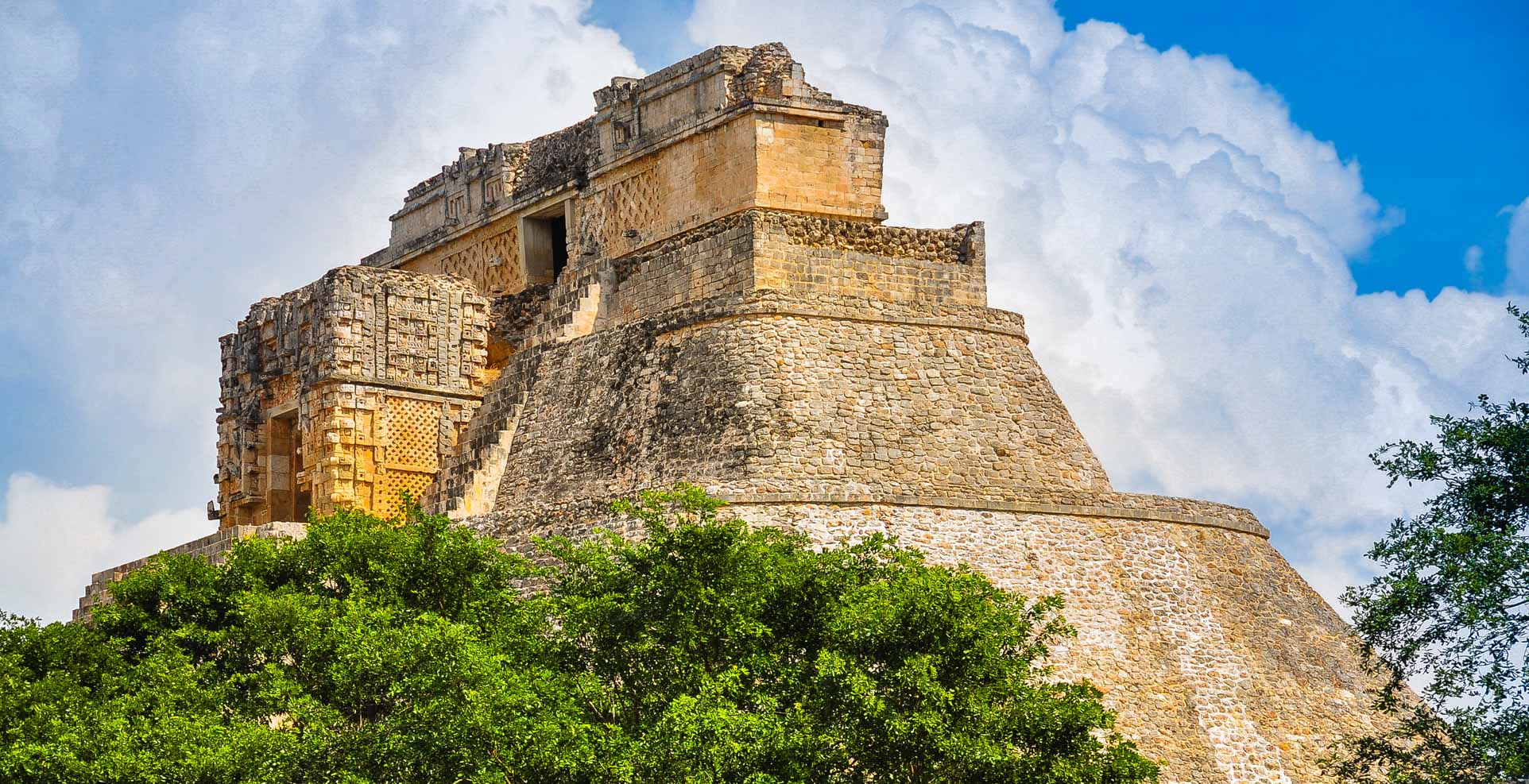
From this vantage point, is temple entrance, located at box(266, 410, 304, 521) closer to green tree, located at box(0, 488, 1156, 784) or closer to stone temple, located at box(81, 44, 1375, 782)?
stone temple, located at box(81, 44, 1375, 782)

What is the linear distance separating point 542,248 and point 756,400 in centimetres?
835

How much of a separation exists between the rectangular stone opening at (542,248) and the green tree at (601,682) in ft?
33.5

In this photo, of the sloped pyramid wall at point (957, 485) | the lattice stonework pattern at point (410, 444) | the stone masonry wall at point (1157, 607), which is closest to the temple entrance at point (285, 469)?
the lattice stonework pattern at point (410, 444)

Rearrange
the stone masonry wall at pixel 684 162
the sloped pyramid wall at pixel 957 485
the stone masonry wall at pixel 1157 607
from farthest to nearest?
the stone masonry wall at pixel 684 162, the sloped pyramid wall at pixel 957 485, the stone masonry wall at pixel 1157 607

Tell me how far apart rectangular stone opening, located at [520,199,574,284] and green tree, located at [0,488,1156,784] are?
1022 centimetres

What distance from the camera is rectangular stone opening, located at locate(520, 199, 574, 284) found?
34938 mm

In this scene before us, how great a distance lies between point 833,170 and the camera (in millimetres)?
31141

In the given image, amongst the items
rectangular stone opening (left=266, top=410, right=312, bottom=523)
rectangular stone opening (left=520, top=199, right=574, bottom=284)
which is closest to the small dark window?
rectangular stone opening (left=520, top=199, right=574, bottom=284)

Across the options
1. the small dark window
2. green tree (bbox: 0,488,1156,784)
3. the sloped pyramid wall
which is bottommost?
green tree (bbox: 0,488,1156,784)

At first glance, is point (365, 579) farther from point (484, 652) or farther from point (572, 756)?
point (572, 756)

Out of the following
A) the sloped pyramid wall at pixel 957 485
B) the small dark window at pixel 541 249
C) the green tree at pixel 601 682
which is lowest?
the green tree at pixel 601 682

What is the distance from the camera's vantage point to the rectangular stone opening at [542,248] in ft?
115

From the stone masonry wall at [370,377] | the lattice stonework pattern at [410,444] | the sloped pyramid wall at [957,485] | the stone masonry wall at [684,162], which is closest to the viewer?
the sloped pyramid wall at [957,485]

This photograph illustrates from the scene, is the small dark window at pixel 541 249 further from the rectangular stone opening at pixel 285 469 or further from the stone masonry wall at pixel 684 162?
the rectangular stone opening at pixel 285 469
